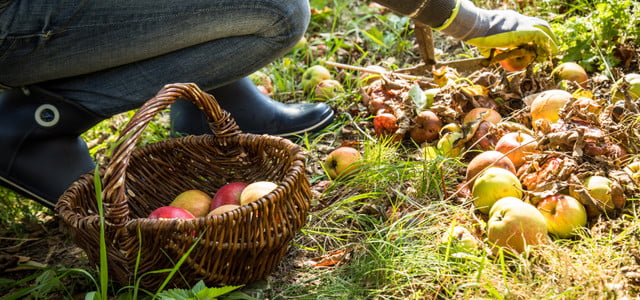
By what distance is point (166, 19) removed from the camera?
6.58 feet

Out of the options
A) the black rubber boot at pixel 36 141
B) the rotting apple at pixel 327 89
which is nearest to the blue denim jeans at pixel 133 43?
the black rubber boot at pixel 36 141

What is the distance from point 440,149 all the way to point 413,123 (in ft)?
0.86

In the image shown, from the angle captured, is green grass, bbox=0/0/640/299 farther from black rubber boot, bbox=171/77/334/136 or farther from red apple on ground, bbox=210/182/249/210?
red apple on ground, bbox=210/182/249/210

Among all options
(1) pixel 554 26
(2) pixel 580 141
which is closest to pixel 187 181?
(2) pixel 580 141

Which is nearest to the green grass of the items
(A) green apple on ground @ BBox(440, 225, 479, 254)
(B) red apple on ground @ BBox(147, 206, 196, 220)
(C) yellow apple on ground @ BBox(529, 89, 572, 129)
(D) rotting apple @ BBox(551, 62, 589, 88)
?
(A) green apple on ground @ BBox(440, 225, 479, 254)

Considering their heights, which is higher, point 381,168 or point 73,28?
point 73,28

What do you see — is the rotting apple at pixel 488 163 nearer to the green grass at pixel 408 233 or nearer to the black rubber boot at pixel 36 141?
the green grass at pixel 408 233

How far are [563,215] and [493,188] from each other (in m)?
0.23

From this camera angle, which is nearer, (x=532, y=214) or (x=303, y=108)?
(x=532, y=214)

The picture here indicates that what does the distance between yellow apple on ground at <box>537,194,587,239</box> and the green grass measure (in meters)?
0.04

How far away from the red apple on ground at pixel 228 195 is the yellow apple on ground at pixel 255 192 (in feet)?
0.22

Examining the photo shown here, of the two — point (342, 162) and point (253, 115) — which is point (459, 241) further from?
point (253, 115)

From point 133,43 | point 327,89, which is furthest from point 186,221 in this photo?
point 327,89

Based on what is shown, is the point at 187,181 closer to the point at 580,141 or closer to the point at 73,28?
the point at 73,28
